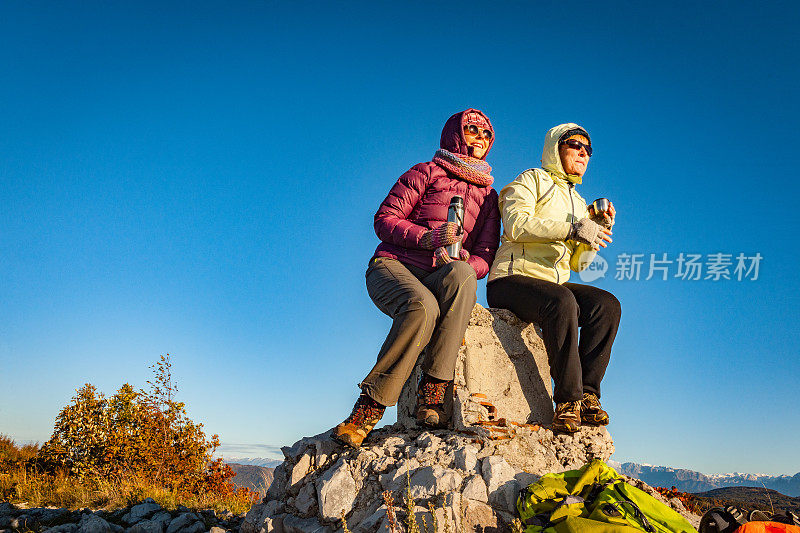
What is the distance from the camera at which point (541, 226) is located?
439 cm

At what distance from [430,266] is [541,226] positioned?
93cm

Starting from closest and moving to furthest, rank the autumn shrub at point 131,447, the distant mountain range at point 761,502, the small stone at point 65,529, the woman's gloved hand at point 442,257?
the distant mountain range at point 761,502 < the woman's gloved hand at point 442,257 < the small stone at point 65,529 < the autumn shrub at point 131,447

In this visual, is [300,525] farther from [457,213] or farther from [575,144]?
[575,144]

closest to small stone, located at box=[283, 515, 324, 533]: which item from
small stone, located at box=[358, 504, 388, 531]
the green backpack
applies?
small stone, located at box=[358, 504, 388, 531]

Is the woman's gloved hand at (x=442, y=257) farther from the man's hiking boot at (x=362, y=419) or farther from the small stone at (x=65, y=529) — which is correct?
the small stone at (x=65, y=529)

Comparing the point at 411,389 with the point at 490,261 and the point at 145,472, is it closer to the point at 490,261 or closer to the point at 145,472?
the point at 490,261

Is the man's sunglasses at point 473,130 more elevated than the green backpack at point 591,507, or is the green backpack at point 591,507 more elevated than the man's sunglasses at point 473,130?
the man's sunglasses at point 473,130

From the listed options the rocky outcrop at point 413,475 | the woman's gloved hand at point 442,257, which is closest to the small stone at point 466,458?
the rocky outcrop at point 413,475

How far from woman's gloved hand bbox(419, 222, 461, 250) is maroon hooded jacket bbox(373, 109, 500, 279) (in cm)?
7

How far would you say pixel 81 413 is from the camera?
10602 millimetres

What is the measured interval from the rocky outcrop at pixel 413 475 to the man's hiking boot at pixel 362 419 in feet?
0.44

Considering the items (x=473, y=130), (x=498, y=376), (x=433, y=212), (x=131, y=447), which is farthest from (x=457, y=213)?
(x=131, y=447)

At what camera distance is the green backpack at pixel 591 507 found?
2664 mm

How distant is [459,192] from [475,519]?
263cm
